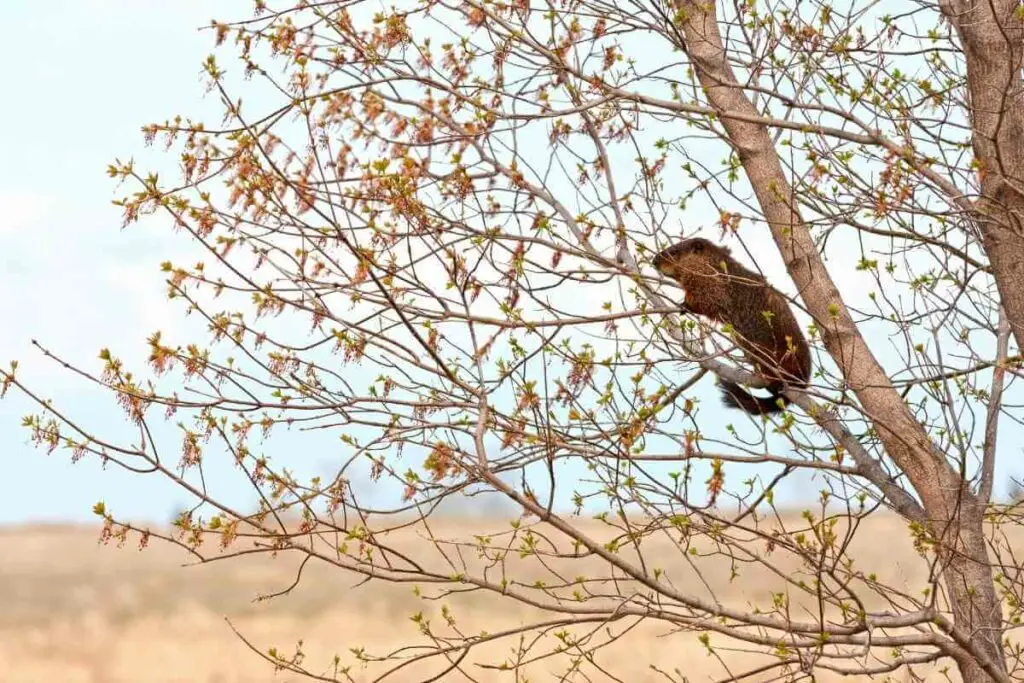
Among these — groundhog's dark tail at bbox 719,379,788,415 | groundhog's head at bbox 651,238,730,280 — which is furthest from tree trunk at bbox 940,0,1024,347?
→ groundhog's head at bbox 651,238,730,280

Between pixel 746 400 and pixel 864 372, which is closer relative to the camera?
pixel 864 372

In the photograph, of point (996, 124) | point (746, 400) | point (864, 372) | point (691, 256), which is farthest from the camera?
point (691, 256)

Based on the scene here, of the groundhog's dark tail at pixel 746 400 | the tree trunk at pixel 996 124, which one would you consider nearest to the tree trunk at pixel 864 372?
the tree trunk at pixel 996 124

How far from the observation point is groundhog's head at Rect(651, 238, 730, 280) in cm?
808

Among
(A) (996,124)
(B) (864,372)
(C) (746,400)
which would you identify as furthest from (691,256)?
(A) (996,124)

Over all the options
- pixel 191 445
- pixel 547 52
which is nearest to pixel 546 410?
pixel 191 445

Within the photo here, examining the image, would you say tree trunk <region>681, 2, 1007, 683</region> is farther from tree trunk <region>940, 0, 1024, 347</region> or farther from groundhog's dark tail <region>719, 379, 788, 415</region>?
groundhog's dark tail <region>719, 379, 788, 415</region>

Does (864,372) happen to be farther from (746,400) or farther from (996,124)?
(996,124)

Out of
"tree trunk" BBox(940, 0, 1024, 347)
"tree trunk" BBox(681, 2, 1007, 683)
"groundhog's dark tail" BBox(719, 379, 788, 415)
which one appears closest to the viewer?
"tree trunk" BBox(681, 2, 1007, 683)

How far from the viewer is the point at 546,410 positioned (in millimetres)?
4742

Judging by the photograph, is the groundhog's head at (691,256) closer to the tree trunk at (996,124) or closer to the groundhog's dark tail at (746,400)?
the groundhog's dark tail at (746,400)

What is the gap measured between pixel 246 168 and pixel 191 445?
175cm

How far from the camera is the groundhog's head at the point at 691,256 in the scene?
8.08m

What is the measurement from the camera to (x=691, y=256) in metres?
8.21
